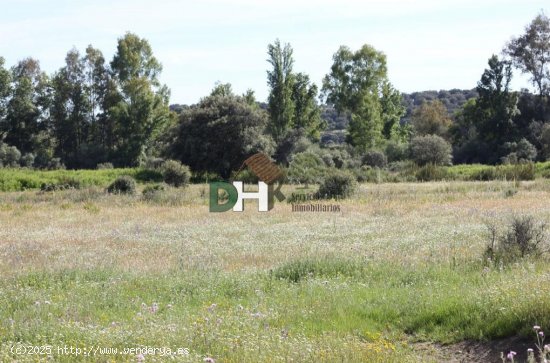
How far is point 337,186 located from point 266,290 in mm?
19463

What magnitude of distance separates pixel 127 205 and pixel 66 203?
315 centimetres

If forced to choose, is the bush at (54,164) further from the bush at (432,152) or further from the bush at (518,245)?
the bush at (518,245)

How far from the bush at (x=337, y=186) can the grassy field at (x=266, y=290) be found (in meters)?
8.55

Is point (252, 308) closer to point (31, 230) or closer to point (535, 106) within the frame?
point (31, 230)

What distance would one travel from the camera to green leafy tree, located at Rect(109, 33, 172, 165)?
57906 mm

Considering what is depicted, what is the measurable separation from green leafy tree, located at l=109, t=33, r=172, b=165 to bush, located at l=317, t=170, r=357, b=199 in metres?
32.0

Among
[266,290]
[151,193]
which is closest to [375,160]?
[151,193]

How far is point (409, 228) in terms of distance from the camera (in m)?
18.0

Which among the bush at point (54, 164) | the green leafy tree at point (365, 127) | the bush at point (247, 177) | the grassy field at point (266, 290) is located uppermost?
the green leafy tree at point (365, 127)

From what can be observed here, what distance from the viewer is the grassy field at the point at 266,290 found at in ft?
22.0

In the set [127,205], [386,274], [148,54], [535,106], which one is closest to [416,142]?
[535,106]

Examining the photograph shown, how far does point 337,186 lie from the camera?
29219 millimetres

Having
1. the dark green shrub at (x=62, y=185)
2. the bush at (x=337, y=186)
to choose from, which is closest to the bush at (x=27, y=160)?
the dark green shrub at (x=62, y=185)

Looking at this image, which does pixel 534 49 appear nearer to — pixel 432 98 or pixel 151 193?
pixel 151 193
